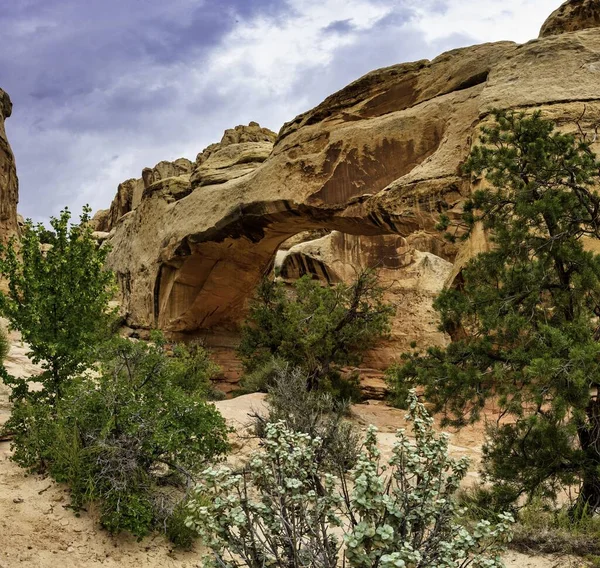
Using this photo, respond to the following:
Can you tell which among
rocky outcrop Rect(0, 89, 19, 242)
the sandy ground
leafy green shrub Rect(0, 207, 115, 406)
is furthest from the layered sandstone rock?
the sandy ground

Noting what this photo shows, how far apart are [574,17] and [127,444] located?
13.8 m

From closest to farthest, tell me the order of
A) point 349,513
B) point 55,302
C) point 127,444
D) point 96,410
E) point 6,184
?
point 349,513, point 127,444, point 96,410, point 55,302, point 6,184

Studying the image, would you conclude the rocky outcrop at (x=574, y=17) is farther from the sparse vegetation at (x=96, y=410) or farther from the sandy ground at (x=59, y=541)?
the sandy ground at (x=59, y=541)

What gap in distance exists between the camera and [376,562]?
2.67m

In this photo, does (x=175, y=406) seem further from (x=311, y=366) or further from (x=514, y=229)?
(x=311, y=366)

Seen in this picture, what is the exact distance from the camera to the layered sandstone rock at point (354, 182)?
1112 cm

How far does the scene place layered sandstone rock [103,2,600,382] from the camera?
438 inches

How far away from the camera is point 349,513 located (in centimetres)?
297

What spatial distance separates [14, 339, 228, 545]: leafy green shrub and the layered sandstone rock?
663 cm

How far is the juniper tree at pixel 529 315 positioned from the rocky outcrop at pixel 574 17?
8.71 m

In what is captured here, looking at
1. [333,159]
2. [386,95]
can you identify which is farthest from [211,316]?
[386,95]

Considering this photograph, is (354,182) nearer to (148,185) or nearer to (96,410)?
(96,410)

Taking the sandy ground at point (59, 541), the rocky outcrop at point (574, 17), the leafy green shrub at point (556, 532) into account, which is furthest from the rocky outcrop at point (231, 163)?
the leafy green shrub at point (556, 532)

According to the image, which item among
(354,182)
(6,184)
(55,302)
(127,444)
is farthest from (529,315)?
(6,184)
